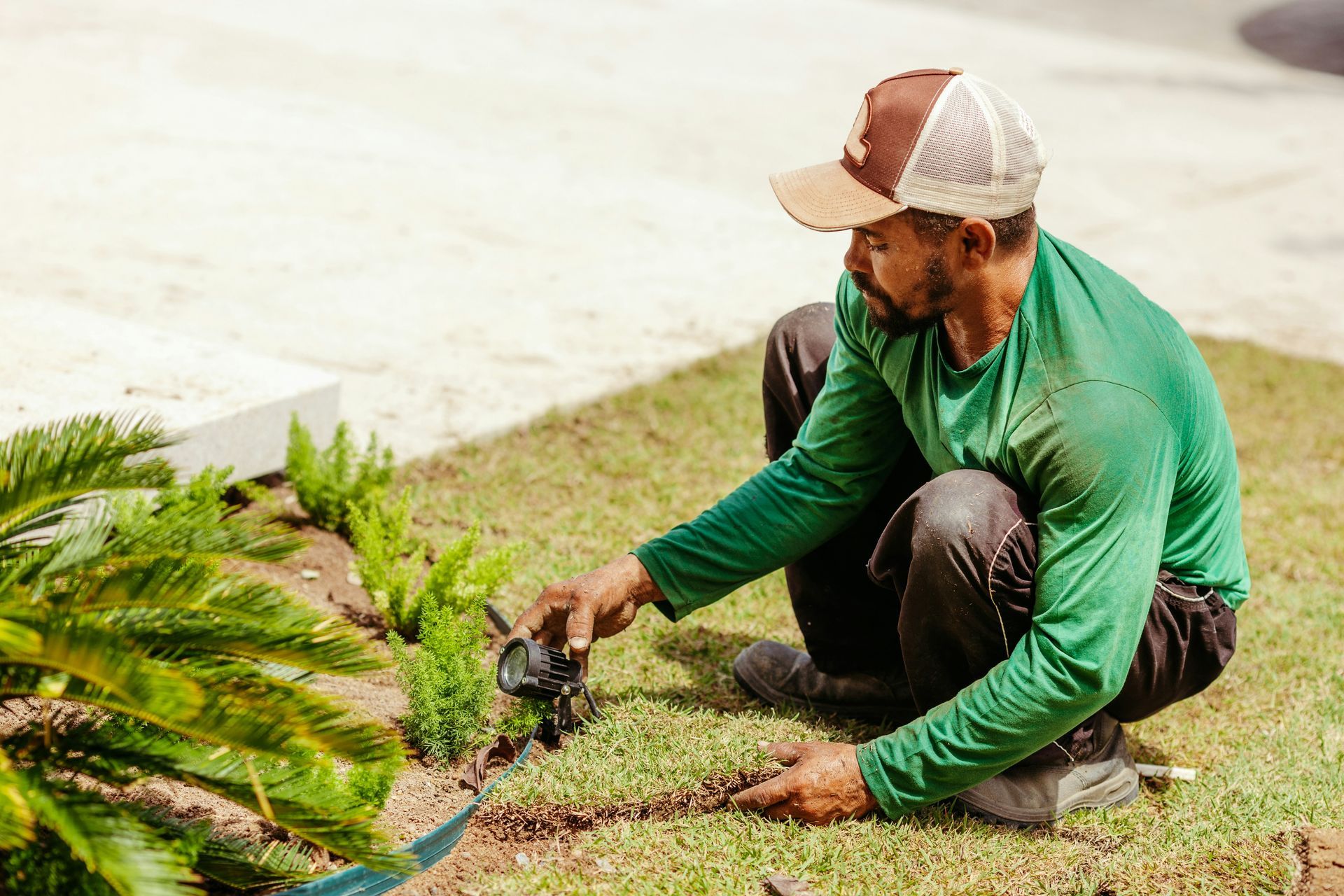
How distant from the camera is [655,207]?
8.08m

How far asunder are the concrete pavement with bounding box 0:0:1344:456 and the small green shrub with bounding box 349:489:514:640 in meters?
1.15

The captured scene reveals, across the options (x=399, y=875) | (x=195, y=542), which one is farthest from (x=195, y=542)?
(x=399, y=875)

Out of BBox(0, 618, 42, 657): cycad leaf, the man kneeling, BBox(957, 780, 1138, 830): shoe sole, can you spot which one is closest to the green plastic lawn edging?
the man kneeling

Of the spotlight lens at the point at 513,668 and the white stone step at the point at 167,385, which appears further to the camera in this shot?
the white stone step at the point at 167,385

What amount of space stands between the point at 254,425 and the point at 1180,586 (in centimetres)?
262

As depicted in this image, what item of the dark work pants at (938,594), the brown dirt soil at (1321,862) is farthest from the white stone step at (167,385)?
the brown dirt soil at (1321,862)

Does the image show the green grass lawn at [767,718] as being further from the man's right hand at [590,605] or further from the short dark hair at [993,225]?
the short dark hair at [993,225]

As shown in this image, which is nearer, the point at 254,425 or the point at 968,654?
the point at 968,654

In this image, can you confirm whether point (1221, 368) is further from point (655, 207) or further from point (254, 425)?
point (254, 425)

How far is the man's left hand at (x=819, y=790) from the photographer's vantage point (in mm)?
2641

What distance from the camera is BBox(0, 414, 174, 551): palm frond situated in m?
2.12

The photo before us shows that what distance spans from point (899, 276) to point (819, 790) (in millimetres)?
1033

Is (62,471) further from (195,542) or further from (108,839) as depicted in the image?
(108,839)

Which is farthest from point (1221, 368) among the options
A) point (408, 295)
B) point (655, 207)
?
point (408, 295)
